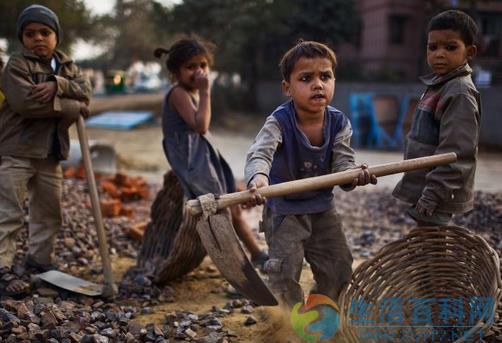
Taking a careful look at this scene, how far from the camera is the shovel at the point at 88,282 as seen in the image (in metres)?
3.36

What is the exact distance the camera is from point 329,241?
273 centimetres

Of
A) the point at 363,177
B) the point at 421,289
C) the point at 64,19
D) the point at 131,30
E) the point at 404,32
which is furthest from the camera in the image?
the point at 131,30

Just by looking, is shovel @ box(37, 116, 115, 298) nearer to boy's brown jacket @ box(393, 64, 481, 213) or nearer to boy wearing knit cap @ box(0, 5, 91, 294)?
boy wearing knit cap @ box(0, 5, 91, 294)

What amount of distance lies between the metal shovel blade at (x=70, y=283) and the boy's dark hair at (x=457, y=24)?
2537mm

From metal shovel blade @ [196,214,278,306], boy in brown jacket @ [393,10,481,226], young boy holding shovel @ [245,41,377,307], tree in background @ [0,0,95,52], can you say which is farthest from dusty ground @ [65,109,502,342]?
tree in background @ [0,0,95,52]

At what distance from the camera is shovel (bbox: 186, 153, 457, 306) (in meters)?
2.19

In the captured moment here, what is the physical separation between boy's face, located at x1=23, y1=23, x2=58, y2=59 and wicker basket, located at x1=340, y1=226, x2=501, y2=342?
2.40 m

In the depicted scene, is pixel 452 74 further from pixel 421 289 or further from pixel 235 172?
pixel 235 172

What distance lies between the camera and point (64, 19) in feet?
37.7

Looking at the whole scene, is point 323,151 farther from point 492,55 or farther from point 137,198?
point 492,55

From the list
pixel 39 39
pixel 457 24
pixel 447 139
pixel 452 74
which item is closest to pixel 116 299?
pixel 39 39


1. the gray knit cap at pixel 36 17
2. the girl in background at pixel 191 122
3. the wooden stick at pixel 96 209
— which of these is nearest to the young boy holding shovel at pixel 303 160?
the girl in background at pixel 191 122

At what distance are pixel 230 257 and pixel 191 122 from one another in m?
1.50

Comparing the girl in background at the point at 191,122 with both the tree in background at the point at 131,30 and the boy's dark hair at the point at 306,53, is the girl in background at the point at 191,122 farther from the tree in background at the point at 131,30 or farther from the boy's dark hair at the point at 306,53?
the tree in background at the point at 131,30
